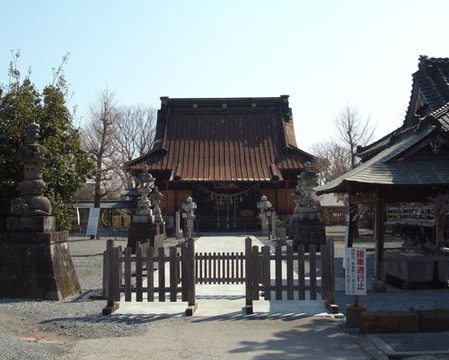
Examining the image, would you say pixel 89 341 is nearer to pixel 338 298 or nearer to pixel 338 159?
pixel 338 298

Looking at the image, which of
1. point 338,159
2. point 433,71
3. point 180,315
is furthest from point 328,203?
point 180,315

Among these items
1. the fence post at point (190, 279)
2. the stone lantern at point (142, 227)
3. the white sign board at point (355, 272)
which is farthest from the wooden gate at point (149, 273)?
the stone lantern at point (142, 227)

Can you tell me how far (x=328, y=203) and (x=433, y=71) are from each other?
35275 millimetres

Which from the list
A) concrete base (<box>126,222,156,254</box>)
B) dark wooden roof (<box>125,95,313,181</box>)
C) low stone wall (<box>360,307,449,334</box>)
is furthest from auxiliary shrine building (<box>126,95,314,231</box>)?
low stone wall (<box>360,307,449,334</box>)

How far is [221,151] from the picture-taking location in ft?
125

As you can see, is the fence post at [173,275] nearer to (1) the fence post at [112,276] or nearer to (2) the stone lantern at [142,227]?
(1) the fence post at [112,276]

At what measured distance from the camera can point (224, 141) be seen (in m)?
39.2

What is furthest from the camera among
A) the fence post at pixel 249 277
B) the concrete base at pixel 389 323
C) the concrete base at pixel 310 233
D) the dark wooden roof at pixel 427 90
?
the concrete base at pixel 310 233

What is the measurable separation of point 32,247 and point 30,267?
38cm

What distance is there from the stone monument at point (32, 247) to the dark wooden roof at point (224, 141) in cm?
2437

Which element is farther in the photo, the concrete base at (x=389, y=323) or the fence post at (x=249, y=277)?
the fence post at (x=249, y=277)

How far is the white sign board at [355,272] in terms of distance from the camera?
679 centimetres

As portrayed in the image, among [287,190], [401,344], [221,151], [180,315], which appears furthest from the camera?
[221,151]

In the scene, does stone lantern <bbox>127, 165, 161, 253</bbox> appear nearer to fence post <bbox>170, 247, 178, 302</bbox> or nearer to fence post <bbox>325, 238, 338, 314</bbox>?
fence post <bbox>170, 247, 178, 302</bbox>
